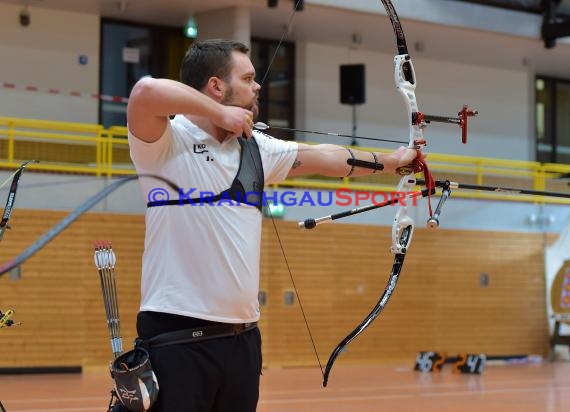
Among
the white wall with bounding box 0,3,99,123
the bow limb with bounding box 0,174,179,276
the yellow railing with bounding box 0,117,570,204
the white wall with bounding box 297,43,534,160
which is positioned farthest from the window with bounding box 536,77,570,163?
the bow limb with bounding box 0,174,179,276

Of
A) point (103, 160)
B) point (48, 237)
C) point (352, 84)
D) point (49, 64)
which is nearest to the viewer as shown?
point (48, 237)

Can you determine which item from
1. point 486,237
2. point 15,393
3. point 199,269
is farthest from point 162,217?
point 486,237

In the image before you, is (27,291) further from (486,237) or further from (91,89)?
(486,237)

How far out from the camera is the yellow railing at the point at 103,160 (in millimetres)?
12992

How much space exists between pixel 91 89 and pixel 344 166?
12.5m

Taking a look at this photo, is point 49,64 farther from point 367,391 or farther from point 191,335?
point 191,335

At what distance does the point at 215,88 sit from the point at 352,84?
1332cm

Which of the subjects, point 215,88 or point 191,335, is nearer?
point 191,335

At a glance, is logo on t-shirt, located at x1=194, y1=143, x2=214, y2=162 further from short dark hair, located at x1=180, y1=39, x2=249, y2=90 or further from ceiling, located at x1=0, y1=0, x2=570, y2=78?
ceiling, located at x1=0, y1=0, x2=570, y2=78

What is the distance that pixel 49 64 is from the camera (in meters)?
14.9

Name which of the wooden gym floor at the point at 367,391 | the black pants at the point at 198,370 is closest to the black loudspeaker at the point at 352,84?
the wooden gym floor at the point at 367,391

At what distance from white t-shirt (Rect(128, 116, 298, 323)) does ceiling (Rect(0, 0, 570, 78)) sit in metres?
10.9

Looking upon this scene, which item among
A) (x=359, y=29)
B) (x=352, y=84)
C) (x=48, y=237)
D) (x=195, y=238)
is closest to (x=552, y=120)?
(x=359, y=29)

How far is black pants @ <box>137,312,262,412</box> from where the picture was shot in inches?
110
